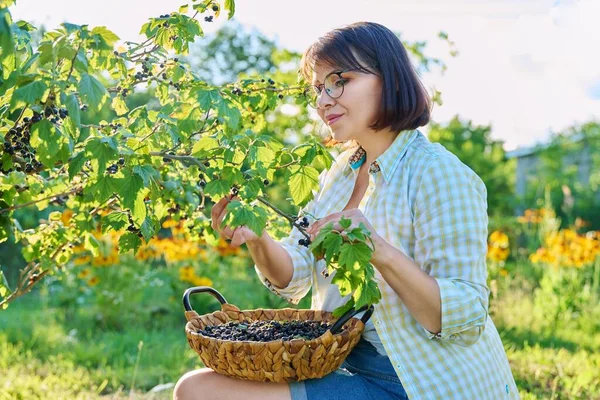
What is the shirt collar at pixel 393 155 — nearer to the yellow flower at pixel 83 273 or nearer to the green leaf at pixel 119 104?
the green leaf at pixel 119 104

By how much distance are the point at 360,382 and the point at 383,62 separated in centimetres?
92

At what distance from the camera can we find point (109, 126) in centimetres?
208

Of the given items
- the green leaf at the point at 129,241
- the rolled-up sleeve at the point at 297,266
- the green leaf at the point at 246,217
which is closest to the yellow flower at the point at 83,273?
the rolled-up sleeve at the point at 297,266

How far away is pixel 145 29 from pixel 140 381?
2565 mm

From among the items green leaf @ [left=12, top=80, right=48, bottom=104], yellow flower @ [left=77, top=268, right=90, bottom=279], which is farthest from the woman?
yellow flower @ [left=77, top=268, right=90, bottom=279]

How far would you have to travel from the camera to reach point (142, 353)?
460cm

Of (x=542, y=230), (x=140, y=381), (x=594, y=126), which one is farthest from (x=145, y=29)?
(x=594, y=126)

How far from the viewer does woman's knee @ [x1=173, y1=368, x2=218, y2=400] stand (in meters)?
1.93

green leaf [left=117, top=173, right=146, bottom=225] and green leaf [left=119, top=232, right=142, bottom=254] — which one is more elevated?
green leaf [left=117, top=173, right=146, bottom=225]

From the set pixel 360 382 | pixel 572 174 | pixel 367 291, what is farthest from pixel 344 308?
pixel 572 174

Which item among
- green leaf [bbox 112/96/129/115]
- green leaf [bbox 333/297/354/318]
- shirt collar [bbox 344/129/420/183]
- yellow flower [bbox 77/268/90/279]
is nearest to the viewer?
green leaf [bbox 333/297/354/318]

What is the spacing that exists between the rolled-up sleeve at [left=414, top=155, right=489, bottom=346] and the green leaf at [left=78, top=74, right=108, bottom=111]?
91 centimetres

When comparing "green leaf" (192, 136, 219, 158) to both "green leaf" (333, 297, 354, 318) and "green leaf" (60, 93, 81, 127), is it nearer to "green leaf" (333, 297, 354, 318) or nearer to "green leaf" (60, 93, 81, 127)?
"green leaf" (60, 93, 81, 127)

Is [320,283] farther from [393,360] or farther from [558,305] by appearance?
[558,305]
